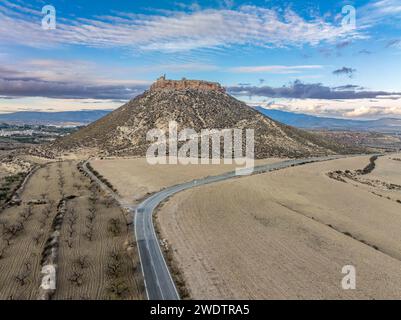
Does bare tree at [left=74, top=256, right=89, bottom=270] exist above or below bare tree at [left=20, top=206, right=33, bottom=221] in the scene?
below

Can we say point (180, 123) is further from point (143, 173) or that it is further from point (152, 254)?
point (152, 254)

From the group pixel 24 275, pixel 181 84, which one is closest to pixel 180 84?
pixel 181 84

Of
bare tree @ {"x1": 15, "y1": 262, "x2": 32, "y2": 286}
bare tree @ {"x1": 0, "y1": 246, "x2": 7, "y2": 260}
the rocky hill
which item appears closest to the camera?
bare tree @ {"x1": 15, "y1": 262, "x2": 32, "y2": 286}

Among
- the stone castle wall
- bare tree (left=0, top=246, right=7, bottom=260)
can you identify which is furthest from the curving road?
the stone castle wall

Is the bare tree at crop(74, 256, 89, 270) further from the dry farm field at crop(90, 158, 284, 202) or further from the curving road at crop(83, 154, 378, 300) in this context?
the dry farm field at crop(90, 158, 284, 202)

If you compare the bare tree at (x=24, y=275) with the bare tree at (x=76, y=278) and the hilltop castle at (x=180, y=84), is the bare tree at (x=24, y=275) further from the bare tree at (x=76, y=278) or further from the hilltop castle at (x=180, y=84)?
the hilltop castle at (x=180, y=84)

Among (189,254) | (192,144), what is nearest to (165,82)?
(192,144)
